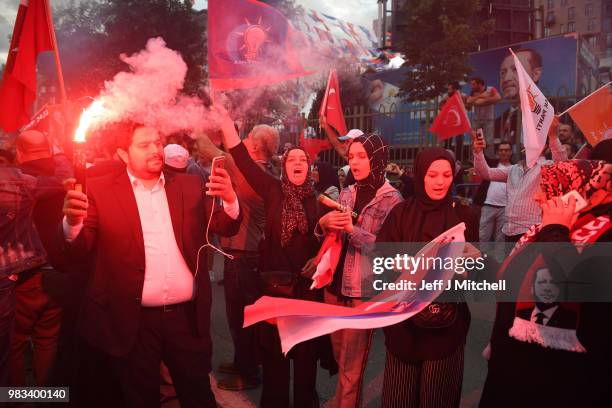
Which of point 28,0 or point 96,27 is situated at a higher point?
point 96,27

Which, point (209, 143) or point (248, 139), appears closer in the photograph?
point (209, 143)

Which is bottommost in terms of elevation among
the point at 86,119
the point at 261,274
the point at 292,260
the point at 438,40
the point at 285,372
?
the point at 285,372

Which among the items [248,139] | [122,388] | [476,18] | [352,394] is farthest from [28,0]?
[476,18]

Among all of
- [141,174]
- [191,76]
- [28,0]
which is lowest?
[141,174]

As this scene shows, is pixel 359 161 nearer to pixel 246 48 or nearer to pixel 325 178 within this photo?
pixel 246 48

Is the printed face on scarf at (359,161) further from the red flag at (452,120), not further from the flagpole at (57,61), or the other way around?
the red flag at (452,120)

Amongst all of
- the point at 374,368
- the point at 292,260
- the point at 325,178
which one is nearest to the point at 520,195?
the point at 325,178

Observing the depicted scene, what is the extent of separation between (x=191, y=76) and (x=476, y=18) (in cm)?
2193

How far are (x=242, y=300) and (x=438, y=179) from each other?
2460 millimetres

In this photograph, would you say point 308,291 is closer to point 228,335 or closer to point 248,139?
point 248,139

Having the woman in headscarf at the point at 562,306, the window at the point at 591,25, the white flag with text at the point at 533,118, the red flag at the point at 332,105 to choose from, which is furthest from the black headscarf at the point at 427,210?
the window at the point at 591,25

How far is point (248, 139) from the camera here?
17.9 ft

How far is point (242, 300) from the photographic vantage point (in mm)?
5195

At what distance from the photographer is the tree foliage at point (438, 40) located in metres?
20.1
